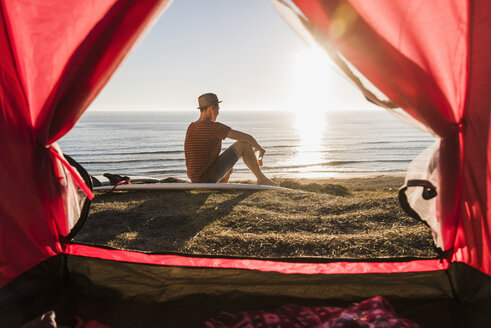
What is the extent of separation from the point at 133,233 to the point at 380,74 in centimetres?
257

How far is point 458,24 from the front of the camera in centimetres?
167

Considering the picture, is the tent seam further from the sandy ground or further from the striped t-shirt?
the striped t-shirt

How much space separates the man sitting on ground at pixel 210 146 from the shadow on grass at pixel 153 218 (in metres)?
0.34

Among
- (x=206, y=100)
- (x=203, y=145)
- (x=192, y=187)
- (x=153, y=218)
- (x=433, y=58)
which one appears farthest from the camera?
(x=192, y=187)

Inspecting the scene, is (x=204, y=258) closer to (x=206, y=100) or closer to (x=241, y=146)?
(x=206, y=100)

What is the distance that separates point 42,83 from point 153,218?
7.05 ft

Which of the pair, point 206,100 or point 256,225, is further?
point 206,100

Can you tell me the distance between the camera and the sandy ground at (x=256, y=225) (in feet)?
9.44

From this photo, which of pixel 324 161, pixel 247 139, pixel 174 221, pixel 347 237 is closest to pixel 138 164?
pixel 324 161

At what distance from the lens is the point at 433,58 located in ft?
5.58

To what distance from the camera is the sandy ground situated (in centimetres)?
288

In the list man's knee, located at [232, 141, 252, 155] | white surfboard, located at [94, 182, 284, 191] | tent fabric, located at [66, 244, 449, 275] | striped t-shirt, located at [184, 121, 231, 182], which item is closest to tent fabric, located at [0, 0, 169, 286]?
tent fabric, located at [66, 244, 449, 275]

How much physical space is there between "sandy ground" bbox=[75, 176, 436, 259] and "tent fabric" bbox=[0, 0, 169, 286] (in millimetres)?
1065

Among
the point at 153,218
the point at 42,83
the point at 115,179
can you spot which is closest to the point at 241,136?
the point at 153,218
